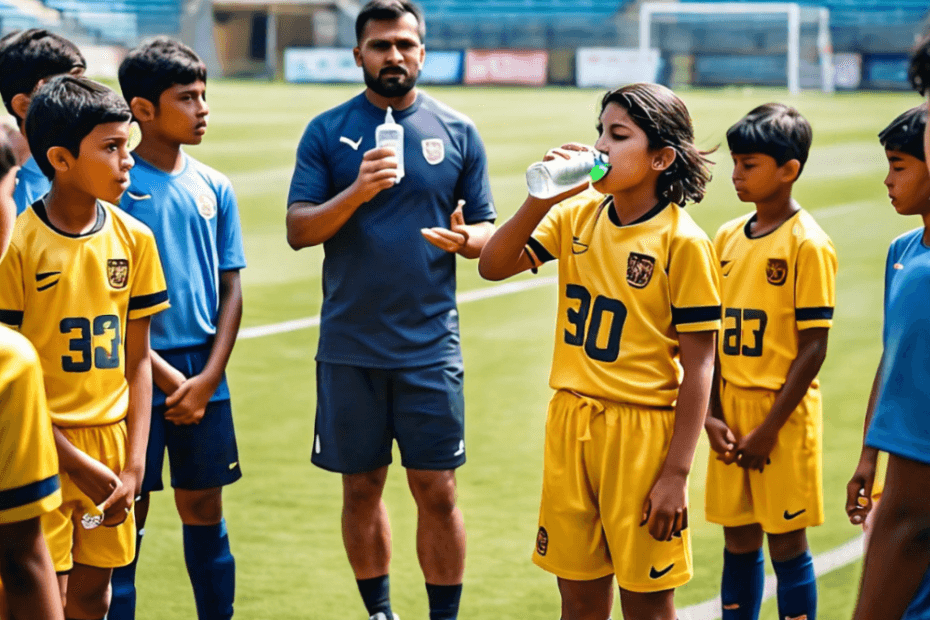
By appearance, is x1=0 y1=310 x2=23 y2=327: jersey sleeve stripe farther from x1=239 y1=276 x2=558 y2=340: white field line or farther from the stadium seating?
the stadium seating

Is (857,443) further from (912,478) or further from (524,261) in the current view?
(912,478)

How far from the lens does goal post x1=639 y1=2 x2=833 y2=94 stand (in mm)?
30141

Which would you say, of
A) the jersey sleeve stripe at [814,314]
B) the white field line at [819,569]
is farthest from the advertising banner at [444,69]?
the jersey sleeve stripe at [814,314]

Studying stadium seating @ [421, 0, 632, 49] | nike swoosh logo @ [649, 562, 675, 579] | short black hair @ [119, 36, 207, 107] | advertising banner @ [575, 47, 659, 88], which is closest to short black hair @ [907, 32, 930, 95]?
nike swoosh logo @ [649, 562, 675, 579]

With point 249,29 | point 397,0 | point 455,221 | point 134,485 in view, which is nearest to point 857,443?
point 455,221

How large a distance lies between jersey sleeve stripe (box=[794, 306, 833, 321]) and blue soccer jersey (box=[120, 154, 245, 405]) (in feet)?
6.32

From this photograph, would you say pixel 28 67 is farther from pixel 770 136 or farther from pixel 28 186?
pixel 770 136

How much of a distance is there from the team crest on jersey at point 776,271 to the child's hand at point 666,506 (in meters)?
0.96

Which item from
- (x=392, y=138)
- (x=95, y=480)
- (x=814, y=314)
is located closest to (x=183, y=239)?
(x=392, y=138)

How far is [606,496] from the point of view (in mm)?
3104

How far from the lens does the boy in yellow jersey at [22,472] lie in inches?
76.0

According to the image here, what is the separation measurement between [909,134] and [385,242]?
1769 millimetres

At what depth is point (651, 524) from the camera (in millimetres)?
3043

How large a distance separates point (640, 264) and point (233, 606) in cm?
207
